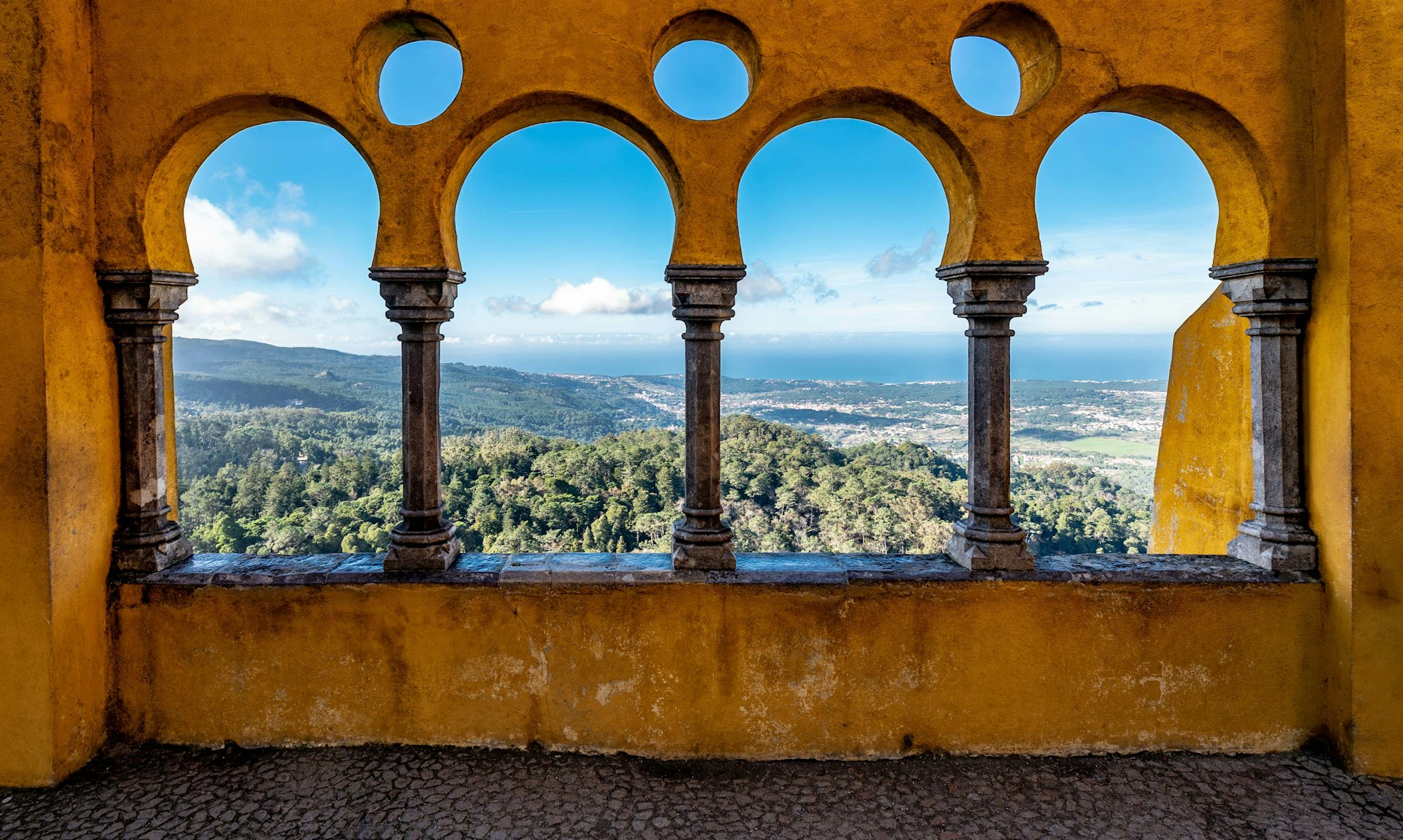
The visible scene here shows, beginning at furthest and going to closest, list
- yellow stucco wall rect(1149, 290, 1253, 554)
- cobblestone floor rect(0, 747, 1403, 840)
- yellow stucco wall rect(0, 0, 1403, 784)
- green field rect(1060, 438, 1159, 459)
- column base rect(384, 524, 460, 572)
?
green field rect(1060, 438, 1159, 459) < yellow stucco wall rect(1149, 290, 1253, 554) < column base rect(384, 524, 460, 572) < yellow stucco wall rect(0, 0, 1403, 784) < cobblestone floor rect(0, 747, 1403, 840)

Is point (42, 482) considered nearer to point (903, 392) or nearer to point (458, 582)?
point (458, 582)

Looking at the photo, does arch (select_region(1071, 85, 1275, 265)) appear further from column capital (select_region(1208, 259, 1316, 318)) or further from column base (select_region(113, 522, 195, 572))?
column base (select_region(113, 522, 195, 572))

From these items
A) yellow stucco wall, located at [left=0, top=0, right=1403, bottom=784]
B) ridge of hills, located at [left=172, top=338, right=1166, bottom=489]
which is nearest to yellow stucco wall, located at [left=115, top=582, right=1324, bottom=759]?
yellow stucco wall, located at [left=0, top=0, right=1403, bottom=784]

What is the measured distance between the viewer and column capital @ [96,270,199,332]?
380cm

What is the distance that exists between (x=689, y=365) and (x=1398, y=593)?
382 cm

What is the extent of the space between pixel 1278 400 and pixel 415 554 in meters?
4.81

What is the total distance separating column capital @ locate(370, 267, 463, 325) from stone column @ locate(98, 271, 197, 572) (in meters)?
1.23

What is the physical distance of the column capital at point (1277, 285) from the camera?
150 inches

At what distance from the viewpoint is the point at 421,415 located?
13.0ft

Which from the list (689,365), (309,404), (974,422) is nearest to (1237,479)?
(974,422)

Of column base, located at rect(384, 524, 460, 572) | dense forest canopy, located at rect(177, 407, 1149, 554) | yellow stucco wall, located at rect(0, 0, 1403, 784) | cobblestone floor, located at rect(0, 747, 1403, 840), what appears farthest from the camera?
dense forest canopy, located at rect(177, 407, 1149, 554)

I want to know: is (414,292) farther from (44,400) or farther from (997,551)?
(997,551)

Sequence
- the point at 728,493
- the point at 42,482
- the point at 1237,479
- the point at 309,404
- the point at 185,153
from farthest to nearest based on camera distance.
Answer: the point at 309,404
the point at 728,493
the point at 1237,479
the point at 185,153
the point at 42,482

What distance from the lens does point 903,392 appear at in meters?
10.7
